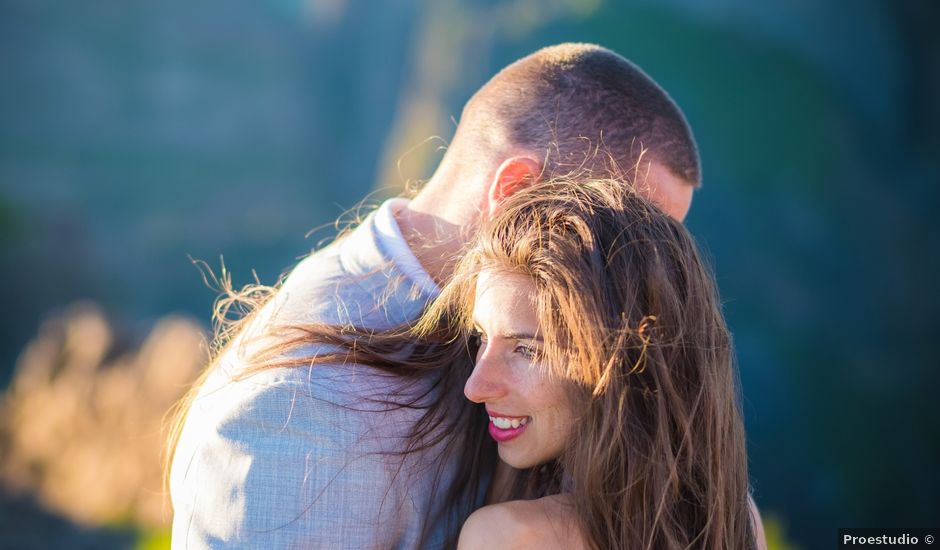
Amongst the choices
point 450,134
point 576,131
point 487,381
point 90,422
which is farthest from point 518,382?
point 450,134

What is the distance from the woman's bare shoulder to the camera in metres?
1.51

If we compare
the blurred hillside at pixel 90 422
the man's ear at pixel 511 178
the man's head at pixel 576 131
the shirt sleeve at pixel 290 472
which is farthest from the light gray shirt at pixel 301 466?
the blurred hillside at pixel 90 422

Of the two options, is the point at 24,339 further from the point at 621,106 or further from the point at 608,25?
the point at 621,106

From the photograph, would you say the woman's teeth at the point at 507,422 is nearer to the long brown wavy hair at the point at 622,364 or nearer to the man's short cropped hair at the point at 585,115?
the long brown wavy hair at the point at 622,364

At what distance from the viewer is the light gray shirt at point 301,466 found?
1.54 meters

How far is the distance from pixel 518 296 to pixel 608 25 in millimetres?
5504

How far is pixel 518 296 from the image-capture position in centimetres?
156

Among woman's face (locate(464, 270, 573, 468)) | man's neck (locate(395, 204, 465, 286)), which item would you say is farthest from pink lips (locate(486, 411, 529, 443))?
man's neck (locate(395, 204, 465, 286))

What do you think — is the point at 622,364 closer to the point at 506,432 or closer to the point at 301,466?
the point at 506,432

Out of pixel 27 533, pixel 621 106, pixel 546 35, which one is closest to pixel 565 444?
pixel 621 106

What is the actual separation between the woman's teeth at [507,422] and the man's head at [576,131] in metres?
0.62

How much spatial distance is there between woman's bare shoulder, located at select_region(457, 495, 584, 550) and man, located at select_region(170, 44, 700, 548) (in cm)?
17

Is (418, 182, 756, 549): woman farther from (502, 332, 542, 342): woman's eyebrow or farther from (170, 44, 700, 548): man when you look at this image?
(170, 44, 700, 548): man

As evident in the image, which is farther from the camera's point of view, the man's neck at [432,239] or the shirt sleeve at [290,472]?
the man's neck at [432,239]
